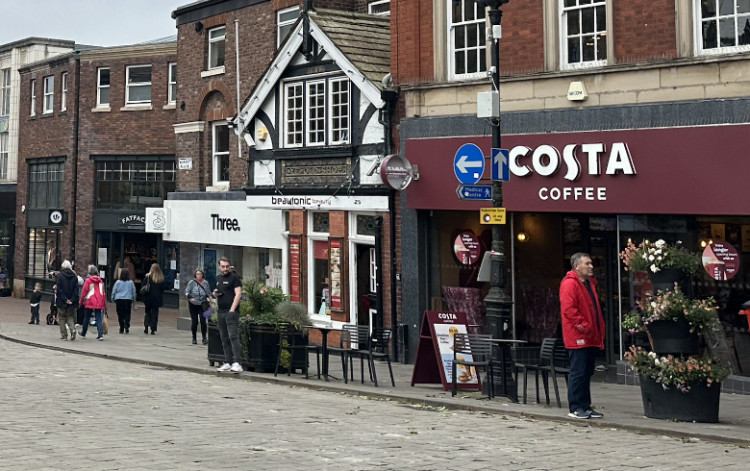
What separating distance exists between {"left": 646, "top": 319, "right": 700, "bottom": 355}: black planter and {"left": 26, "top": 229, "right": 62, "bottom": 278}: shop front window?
30443 mm

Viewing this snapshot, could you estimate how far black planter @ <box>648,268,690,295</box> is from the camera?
1196cm

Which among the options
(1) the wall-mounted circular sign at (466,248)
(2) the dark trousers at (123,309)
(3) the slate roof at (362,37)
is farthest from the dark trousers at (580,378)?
(2) the dark trousers at (123,309)

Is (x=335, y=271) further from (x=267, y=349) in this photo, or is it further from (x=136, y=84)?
(x=136, y=84)

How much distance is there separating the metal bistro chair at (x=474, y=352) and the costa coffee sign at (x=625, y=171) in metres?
3.11

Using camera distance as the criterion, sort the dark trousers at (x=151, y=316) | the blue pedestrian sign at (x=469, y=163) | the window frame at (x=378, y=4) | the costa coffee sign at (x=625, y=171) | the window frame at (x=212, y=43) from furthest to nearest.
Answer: the window frame at (x=212, y=43), the dark trousers at (x=151, y=316), the window frame at (x=378, y=4), the blue pedestrian sign at (x=469, y=163), the costa coffee sign at (x=625, y=171)

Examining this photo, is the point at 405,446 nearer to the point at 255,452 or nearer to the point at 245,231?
the point at 255,452

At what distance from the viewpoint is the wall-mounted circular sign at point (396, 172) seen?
1816 cm

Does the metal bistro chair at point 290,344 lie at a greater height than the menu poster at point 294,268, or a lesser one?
lesser

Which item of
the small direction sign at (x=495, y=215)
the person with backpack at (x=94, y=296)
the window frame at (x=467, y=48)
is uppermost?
the window frame at (x=467, y=48)

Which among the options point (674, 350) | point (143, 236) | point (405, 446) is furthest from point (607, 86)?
point (143, 236)

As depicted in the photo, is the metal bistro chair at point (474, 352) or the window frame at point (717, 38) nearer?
the metal bistro chair at point (474, 352)

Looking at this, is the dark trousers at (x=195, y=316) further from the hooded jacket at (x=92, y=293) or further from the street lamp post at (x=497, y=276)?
the street lamp post at (x=497, y=276)

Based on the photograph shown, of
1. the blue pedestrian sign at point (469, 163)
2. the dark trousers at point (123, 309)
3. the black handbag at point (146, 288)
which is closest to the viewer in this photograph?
the blue pedestrian sign at point (469, 163)

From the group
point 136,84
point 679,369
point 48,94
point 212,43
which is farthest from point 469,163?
point 48,94
